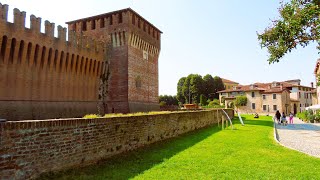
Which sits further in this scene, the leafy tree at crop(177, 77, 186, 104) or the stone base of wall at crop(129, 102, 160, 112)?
the leafy tree at crop(177, 77, 186, 104)

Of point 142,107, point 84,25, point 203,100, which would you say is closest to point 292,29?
point 142,107

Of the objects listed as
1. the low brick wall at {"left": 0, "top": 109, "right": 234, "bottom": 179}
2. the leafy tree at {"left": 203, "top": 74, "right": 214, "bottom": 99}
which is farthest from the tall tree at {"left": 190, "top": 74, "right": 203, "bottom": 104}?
the low brick wall at {"left": 0, "top": 109, "right": 234, "bottom": 179}

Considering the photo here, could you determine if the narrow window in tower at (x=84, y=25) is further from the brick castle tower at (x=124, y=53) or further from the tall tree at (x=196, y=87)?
the tall tree at (x=196, y=87)

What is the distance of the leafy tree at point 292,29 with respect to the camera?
352 inches

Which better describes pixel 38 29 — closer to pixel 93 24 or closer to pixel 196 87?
pixel 93 24

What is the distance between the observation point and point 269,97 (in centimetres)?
5878

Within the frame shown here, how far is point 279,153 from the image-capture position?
33.4 ft

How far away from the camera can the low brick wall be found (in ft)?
18.9

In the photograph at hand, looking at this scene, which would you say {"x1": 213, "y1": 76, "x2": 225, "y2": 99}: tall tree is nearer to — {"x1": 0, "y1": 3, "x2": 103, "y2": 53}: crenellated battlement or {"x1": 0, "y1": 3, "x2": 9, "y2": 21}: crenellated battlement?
{"x1": 0, "y1": 3, "x2": 103, "y2": 53}: crenellated battlement

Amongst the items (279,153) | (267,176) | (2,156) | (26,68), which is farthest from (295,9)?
(26,68)

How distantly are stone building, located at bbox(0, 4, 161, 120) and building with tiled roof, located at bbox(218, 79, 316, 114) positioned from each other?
37.6 m

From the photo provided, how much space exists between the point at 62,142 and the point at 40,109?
1202cm

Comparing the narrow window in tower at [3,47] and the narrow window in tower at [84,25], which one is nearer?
the narrow window in tower at [3,47]

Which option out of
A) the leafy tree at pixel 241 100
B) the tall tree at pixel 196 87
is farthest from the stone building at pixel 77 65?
the tall tree at pixel 196 87
